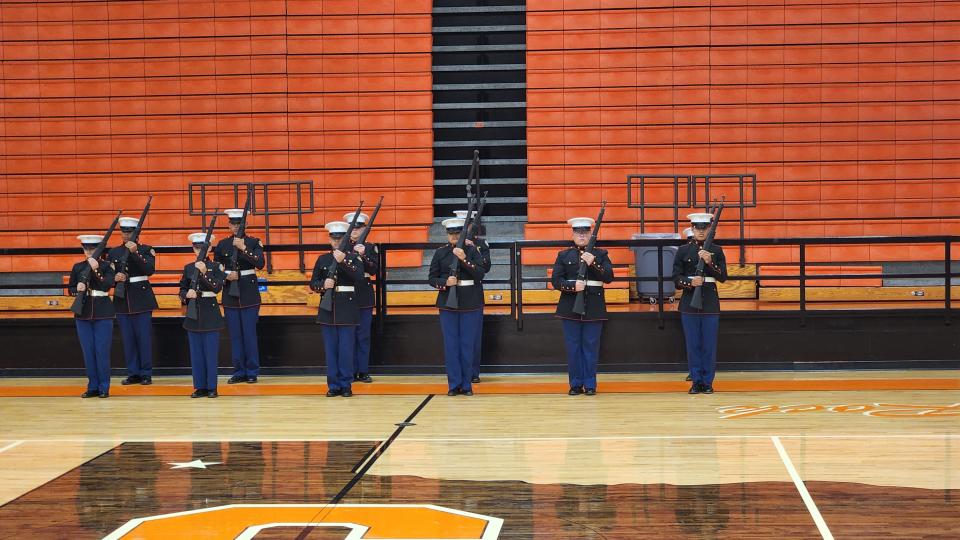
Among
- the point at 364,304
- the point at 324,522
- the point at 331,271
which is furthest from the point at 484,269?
the point at 324,522

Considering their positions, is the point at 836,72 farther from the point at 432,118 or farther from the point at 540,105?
the point at 432,118

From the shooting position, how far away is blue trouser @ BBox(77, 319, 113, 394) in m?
8.74

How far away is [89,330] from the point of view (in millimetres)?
8836

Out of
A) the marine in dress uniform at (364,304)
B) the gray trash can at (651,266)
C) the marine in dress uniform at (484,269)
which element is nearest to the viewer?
the marine in dress uniform at (484,269)

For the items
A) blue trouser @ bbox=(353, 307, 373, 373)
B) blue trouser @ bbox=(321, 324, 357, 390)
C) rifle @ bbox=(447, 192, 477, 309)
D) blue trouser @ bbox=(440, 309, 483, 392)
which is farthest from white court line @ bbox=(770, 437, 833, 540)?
blue trouser @ bbox=(353, 307, 373, 373)

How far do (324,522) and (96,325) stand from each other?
483 centimetres

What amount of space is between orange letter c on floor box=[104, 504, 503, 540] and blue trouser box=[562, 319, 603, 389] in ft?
11.9

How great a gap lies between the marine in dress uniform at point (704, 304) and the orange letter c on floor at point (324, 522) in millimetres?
3980

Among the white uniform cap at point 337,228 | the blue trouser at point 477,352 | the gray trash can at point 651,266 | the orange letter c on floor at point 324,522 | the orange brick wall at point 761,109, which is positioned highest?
the orange brick wall at point 761,109

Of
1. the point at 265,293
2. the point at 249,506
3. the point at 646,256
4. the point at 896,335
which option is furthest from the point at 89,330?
the point at 896,335

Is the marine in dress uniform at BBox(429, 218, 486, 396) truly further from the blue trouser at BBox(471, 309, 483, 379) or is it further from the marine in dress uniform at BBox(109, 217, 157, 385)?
the marine in dress uniform at BBox(109, 217, 157, 385)

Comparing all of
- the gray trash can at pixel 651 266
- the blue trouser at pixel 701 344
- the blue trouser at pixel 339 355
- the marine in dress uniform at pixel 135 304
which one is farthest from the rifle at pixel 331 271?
the gray trash can at pixel 651 266

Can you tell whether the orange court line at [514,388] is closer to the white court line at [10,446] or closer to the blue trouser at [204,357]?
the blue trouser at [204,357]

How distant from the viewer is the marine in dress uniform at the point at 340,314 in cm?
860
